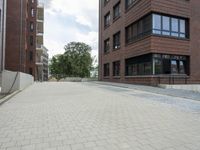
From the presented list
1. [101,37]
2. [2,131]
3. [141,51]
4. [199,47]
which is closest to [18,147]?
[2,131]

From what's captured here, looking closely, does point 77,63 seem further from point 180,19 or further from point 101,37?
point 180,19

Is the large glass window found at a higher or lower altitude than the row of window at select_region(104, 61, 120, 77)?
higher

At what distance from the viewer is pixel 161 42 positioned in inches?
787

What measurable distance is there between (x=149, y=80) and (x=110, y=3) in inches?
653

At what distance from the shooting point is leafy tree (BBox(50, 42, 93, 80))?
216 feet

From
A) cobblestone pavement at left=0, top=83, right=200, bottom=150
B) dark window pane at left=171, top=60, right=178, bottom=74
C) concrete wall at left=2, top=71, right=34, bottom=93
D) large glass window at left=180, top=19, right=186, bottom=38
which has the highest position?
large glass window at left=180, top=19, right=186, bottom=38

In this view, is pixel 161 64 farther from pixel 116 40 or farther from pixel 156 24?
pixel 116 40

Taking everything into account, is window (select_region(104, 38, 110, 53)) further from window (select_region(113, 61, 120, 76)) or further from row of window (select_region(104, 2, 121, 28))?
window (select_region(113, 61, 120, 76))

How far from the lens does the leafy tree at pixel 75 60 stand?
2589 inches

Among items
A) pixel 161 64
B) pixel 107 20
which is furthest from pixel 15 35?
pixel 161 64

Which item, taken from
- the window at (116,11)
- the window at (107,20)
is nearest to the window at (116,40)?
the window at (116,11)

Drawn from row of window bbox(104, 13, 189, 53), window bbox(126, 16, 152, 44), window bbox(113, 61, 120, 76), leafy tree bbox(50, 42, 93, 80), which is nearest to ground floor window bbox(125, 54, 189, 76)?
row of window bbox(104, 13, 189, 53)

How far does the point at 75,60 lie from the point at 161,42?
159 feet

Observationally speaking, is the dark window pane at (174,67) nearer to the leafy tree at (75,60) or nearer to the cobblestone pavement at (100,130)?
the cobblestone pavement at (100,130)
